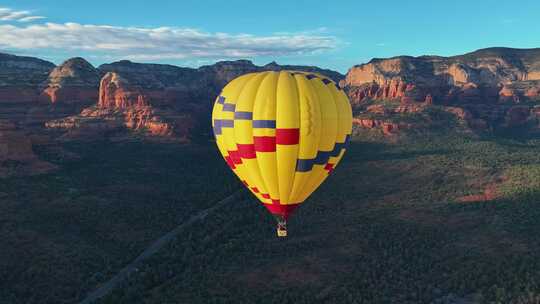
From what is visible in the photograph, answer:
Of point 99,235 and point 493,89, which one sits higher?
point 493,89

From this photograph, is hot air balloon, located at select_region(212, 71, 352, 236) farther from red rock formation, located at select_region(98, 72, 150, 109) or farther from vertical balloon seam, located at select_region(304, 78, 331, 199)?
red rock formation, located at select_region(98, 72, 150, 109)

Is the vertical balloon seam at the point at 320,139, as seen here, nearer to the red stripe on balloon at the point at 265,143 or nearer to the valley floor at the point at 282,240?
the red stripe on balloon at the point at 265,143

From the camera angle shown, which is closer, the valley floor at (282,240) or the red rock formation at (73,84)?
the valley floor at (282,240)

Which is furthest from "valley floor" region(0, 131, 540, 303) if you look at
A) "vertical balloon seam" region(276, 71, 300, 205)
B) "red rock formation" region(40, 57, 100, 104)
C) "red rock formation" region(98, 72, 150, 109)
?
"red rock formation" region(40, 57, 100, 104)

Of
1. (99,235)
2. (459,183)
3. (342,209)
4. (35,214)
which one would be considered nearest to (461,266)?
(342,209)

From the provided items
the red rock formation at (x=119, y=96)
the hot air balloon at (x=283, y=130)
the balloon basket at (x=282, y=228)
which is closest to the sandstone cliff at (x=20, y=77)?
the red rock formation at (x=119, y=96)

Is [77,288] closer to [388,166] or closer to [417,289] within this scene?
[417,289]
